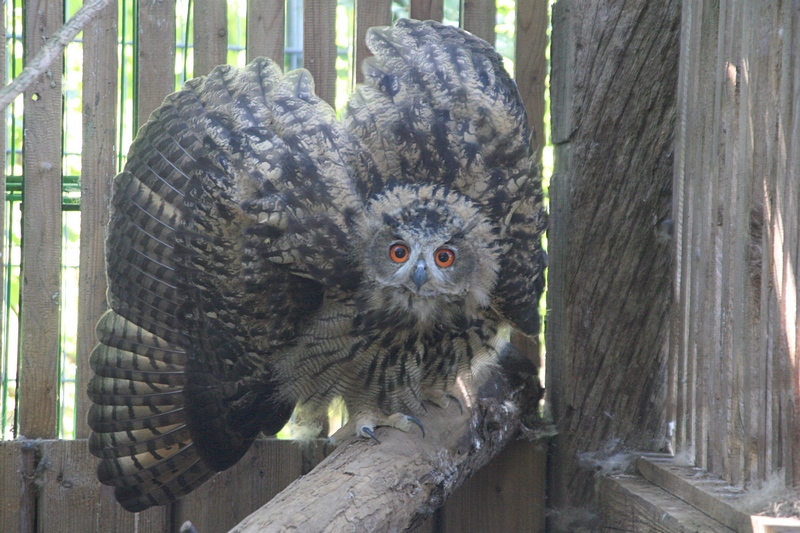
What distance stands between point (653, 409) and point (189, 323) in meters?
1.68

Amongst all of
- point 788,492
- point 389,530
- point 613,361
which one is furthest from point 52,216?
point 788,492

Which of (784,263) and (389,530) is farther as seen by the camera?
(389,530)

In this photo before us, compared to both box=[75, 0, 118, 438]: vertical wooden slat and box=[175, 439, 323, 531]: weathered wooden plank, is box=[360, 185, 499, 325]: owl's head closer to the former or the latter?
box=[175, 439, 323, 531]: weathered wooden plank

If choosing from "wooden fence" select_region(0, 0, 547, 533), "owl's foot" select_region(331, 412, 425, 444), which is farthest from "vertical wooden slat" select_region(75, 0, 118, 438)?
"owl's foot" select_region(331, 412, 425, 444)

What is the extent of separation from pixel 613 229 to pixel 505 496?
1122 mm

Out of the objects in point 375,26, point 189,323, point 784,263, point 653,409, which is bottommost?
point 653,409

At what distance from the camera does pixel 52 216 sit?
2.75 metres

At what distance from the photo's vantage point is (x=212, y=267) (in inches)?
104

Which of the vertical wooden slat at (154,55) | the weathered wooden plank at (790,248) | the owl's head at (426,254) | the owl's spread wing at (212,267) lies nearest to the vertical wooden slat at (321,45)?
the owl's spread wing at (212,267)

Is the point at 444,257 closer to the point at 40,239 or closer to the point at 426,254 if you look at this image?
the point at 426,254

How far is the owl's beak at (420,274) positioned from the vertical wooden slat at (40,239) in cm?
134

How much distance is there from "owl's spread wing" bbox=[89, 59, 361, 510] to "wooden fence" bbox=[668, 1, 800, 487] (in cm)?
105

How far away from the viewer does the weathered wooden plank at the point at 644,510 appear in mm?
1866

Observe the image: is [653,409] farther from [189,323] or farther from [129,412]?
[129,412]
